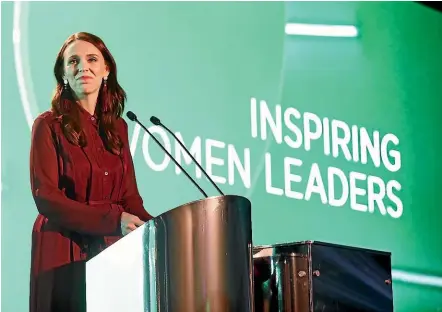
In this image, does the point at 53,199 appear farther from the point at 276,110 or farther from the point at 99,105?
the point at 276,110

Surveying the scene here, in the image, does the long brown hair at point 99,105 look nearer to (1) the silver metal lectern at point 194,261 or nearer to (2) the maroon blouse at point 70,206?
(2) the maroon blouse at point 70,206

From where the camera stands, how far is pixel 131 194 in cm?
367

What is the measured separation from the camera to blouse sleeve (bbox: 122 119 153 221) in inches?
144

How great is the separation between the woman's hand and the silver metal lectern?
92cm

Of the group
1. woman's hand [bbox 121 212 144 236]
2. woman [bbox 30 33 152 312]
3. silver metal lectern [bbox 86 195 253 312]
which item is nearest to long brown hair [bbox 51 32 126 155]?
woman [bbox 30 33 152 312]

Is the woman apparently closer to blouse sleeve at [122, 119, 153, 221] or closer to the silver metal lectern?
blouse sleeve at [122, 119, 153, 221]

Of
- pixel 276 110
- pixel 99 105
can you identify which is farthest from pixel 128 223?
pixel 276 110

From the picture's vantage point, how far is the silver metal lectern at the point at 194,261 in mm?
2527

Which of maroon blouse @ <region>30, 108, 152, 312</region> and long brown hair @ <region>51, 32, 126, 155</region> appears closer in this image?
maroon blouse @ <region>30, 108, 152, 312</region>

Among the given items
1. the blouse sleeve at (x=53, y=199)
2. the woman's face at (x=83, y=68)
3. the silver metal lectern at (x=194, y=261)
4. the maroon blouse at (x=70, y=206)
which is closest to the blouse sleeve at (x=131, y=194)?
the maroon blouse at (x=70, y=206)

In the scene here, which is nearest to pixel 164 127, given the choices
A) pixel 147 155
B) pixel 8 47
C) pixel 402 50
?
pixel 147 155

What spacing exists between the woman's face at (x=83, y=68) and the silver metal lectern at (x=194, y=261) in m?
1.17

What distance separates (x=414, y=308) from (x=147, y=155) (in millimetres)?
1462

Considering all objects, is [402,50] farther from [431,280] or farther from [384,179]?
[431,280]
